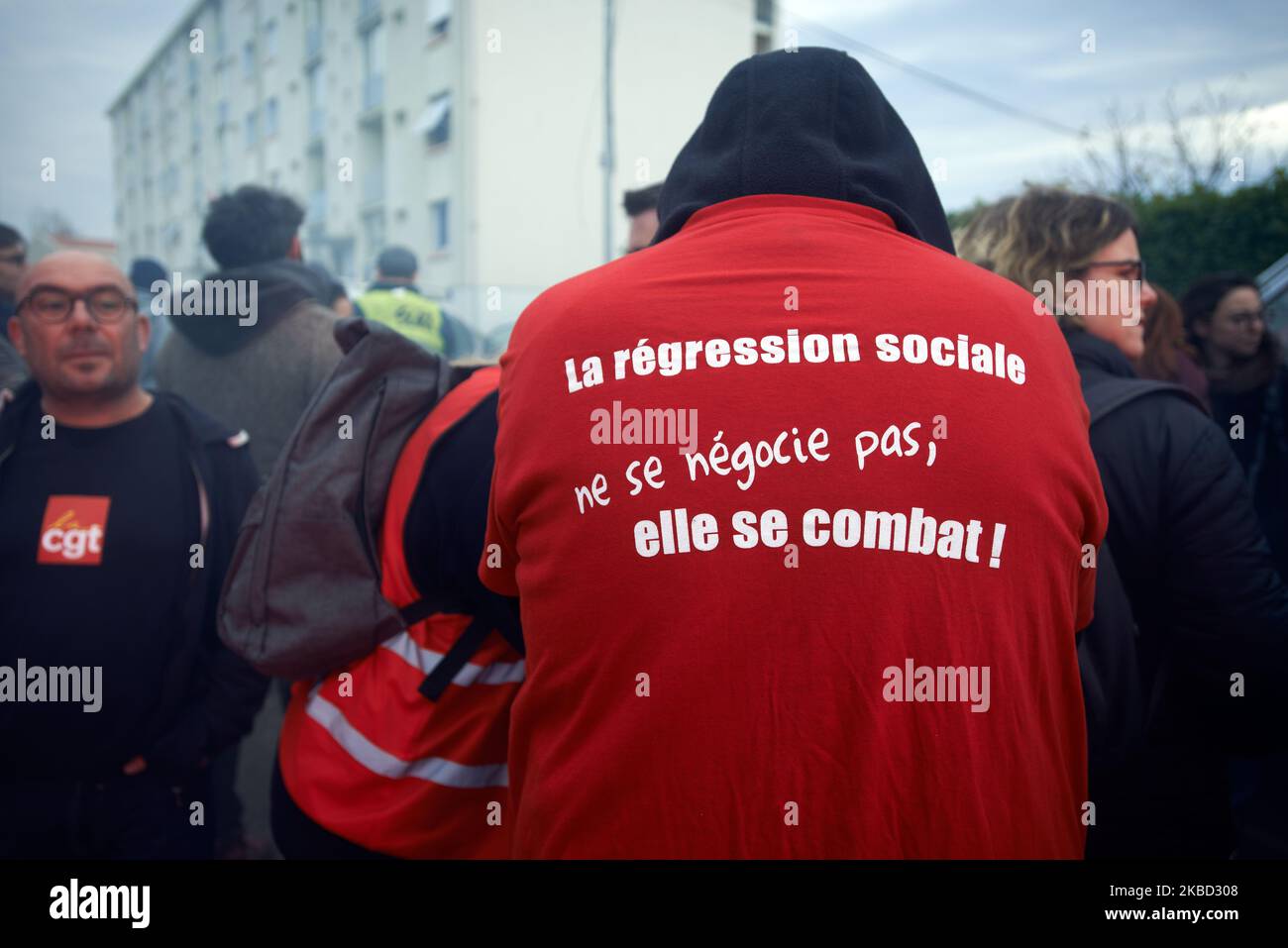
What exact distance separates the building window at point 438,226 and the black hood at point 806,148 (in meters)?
19.0

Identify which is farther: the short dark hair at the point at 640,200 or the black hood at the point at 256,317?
the short dark hair at the point at 640,200

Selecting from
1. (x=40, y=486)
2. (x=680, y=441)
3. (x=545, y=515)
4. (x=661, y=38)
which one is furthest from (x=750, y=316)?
(x=661, y=38)

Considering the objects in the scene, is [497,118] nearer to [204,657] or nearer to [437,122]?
[437,122]

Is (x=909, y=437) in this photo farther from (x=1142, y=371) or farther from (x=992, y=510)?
(x=1142, y=371)

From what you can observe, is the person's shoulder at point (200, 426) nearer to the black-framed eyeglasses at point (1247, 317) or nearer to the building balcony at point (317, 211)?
the black-framed eyeglasses at point (1247, 317)

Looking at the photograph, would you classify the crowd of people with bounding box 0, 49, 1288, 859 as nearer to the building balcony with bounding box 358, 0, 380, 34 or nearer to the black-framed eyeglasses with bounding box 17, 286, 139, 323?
the black-framed eyeglasses with bounding box 17, 286, 139, 323

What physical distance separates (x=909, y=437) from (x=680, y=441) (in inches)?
11.4

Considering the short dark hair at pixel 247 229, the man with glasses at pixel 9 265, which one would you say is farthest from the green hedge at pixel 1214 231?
the man with glasses at pixel 9 265

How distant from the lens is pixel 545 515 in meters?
1.23

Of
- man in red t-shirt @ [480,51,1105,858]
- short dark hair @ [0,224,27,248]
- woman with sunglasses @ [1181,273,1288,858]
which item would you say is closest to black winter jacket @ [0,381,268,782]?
man in red t-shirt @ [480,51,1105,858]

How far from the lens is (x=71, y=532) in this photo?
226 centimetres

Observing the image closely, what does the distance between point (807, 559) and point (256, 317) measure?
2808 mm

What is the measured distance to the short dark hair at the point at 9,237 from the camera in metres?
4.21

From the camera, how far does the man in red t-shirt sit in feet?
3.70
